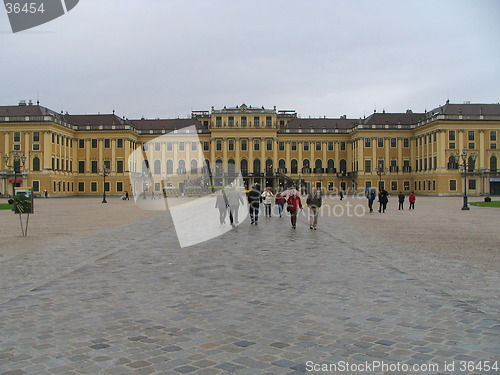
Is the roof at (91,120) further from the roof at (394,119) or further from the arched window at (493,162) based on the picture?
the arched window at (493,162)

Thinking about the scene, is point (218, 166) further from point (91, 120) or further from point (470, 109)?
point (470, 109)

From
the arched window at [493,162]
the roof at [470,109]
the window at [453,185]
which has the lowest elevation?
the window at [453,185]

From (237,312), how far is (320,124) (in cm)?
9383

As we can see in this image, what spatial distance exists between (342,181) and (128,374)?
9280 cm

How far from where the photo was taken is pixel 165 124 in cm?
10156

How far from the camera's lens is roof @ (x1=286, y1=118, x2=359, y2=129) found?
9731 centimetres

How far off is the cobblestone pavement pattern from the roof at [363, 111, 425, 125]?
83000mm

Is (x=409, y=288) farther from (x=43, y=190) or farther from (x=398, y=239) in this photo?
(x=43, y=190)

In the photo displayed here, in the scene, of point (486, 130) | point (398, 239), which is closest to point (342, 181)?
point (486, 130)

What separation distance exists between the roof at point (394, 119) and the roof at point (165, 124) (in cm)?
3398

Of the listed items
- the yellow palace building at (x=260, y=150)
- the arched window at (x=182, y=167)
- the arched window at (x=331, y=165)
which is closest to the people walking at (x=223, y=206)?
the yellow palace building at (x=260, y=150)

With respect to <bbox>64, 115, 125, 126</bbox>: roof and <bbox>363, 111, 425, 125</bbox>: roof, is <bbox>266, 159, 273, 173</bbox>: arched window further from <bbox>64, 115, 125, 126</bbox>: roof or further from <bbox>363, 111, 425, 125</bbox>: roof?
<bbox>64, 115, 125, 126</bbox>: roof

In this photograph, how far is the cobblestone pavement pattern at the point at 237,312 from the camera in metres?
4.97

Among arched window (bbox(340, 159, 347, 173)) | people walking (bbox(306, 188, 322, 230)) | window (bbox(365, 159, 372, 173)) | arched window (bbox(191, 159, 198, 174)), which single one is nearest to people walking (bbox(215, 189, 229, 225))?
people walking (bbox(306, 188, 322, 230))
